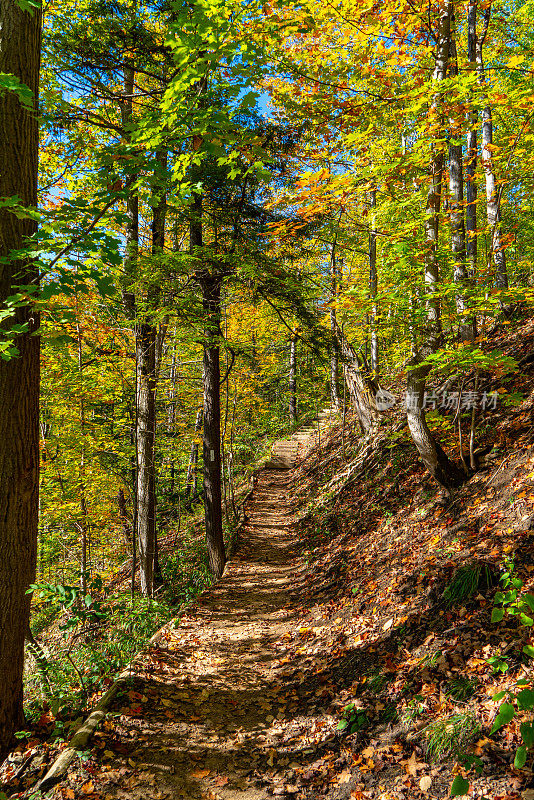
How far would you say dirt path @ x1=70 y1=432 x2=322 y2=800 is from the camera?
127 inches

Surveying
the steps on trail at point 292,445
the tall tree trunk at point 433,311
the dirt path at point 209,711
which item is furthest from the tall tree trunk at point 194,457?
the tall tree trunk at point 433,311

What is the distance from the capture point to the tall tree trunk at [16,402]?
3.34 m

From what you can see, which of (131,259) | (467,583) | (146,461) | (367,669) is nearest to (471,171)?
(131,259)

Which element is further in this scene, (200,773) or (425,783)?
(200,773)

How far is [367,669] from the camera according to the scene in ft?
13.1

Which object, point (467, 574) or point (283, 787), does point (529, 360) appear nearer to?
point (467, 574)

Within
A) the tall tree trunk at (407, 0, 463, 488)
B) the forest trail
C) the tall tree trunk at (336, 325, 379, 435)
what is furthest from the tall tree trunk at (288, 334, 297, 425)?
the tall tree trunk at (407, 0, 463, 488)

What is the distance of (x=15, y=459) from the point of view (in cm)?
340

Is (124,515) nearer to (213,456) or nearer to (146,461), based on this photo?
(146,461)

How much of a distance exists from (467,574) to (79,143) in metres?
8.05

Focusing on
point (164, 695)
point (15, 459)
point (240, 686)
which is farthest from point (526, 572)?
point (15, 459)

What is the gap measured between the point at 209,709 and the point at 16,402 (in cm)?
369

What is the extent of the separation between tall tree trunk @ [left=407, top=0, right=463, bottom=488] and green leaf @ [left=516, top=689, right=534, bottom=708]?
127 inches

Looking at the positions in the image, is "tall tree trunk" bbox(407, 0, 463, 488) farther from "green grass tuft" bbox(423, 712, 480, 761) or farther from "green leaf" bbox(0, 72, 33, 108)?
"green leaf" bbox(0, 72, 33, 108)
